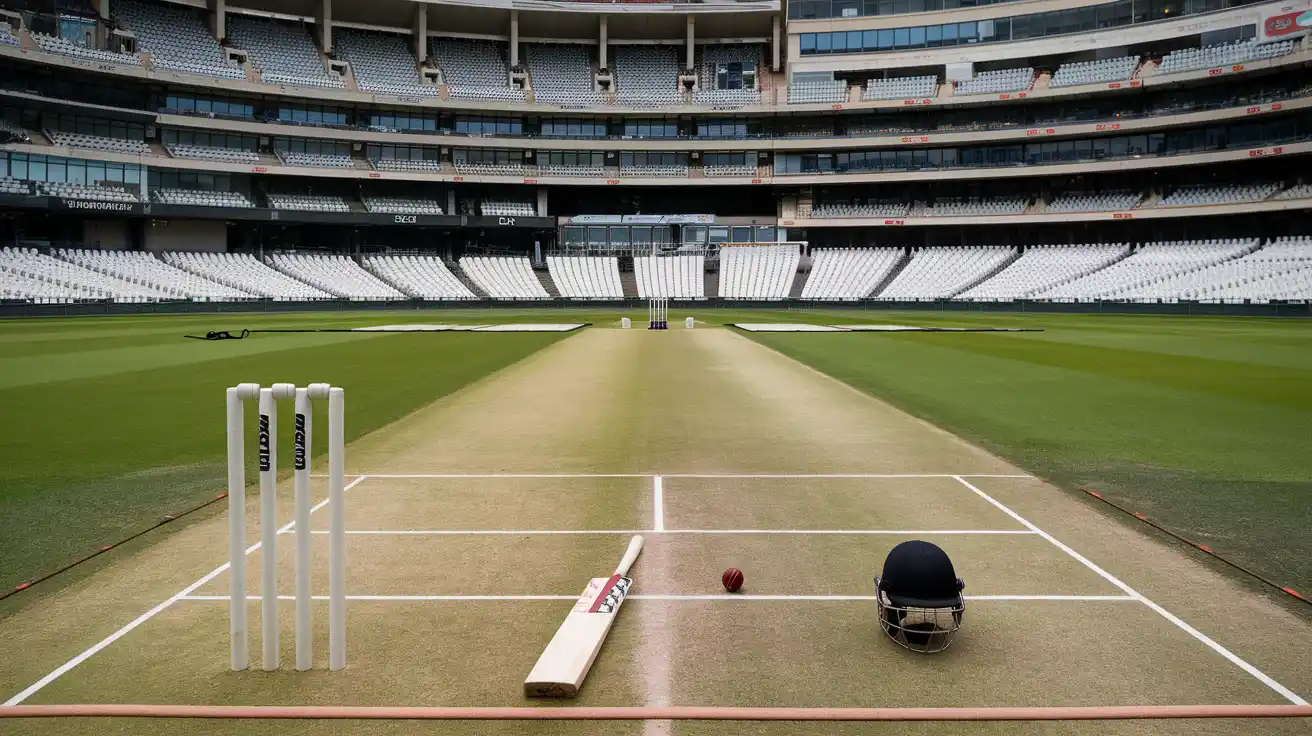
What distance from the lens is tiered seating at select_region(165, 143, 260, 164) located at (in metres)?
71.7

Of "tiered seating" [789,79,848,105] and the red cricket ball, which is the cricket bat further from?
"tiered seating" [789,79,848,105]

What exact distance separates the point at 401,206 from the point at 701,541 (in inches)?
3090

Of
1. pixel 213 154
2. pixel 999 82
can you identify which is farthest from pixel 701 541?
pixel 999 82

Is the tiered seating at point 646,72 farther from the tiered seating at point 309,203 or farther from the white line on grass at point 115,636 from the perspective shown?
the white line on grass at point 115,636

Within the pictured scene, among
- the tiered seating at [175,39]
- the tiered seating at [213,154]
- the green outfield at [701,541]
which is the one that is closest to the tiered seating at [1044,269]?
the green outfield at [701,541]

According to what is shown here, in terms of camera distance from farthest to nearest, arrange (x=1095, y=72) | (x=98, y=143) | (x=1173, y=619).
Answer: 1. (x=1095, y=72)
2. (x=98, y=143)
3. (x=1173, y=619)

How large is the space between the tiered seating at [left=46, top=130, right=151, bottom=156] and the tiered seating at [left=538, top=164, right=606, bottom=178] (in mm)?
32510

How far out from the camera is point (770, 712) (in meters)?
4.63

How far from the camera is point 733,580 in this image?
6.43 metres

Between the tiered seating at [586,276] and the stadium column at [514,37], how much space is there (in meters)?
20.0

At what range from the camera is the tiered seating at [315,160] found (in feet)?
250

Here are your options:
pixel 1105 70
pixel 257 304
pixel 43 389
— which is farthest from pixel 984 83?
pixel 43 389

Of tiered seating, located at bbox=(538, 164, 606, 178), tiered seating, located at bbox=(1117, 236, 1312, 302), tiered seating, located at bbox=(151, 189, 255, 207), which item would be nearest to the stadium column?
tiered seating, located at bbox=(538, 164, 606, 178)

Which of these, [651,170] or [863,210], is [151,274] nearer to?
[651,170]
